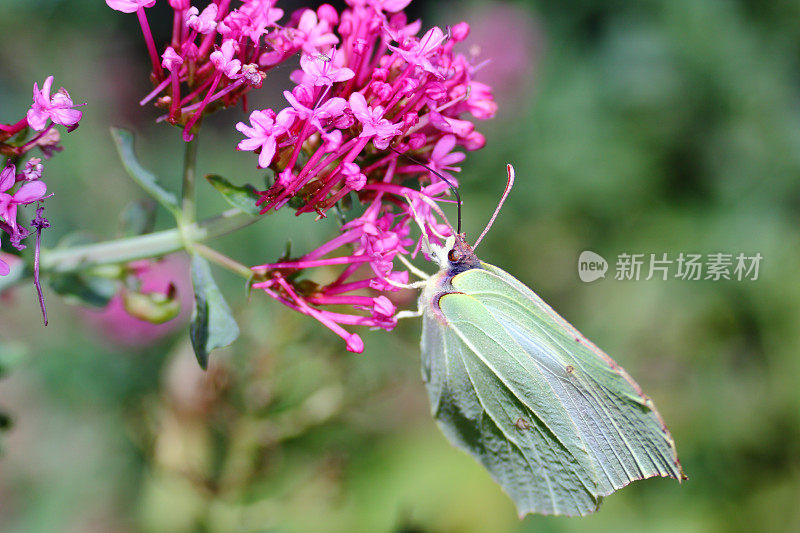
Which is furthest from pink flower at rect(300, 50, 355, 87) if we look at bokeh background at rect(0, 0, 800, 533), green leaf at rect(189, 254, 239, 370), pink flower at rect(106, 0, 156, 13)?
bokeh background at rect(0, 0, 800, 533)

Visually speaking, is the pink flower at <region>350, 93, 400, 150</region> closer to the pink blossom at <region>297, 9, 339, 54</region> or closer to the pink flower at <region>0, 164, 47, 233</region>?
the pink blossom at <region>297, 9, 339, 54</region>

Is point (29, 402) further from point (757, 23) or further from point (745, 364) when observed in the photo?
point (757, 23)

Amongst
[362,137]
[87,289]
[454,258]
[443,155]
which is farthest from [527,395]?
[87,289]

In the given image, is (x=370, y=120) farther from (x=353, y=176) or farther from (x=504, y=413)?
(x=504, y=413)

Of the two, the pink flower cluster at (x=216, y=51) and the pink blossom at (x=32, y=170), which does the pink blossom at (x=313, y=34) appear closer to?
the pink flower cluster at (x=216, y=51)
